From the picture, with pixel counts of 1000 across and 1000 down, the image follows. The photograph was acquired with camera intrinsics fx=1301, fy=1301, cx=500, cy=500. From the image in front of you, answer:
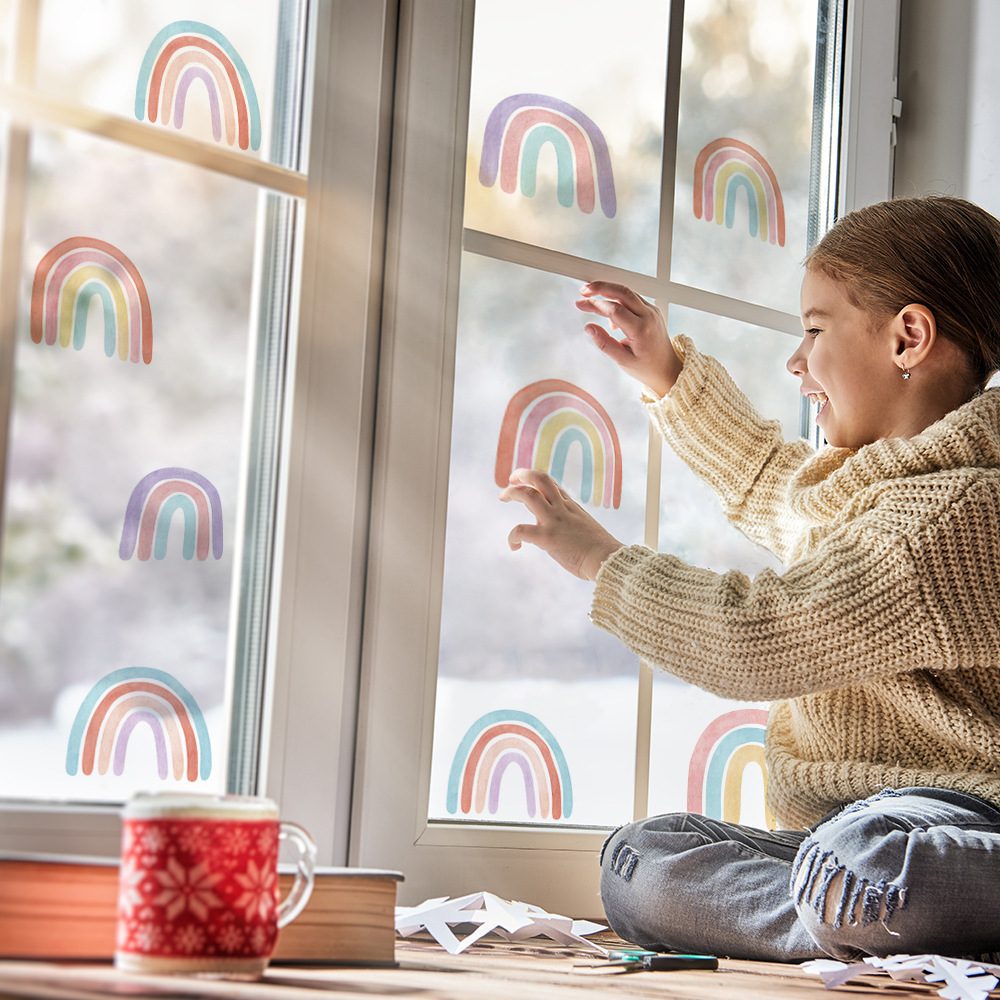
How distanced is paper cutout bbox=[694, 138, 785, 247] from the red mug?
1082 mm

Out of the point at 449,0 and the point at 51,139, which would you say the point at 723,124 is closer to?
the point at 449,0

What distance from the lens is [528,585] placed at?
4.53 ft

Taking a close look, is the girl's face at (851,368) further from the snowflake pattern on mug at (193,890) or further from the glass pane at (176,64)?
the snowflake pattern on mug at (193,890)

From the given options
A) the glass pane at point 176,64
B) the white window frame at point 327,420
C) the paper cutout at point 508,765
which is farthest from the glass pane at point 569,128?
the paper cutout at point 508,765

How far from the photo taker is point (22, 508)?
1075mm

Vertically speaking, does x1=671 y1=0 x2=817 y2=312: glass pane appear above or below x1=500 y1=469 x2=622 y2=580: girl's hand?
above

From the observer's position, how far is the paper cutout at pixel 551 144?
4.52ft

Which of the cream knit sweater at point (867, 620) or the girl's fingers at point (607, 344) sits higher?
the girl's fingers at point (607, 344)

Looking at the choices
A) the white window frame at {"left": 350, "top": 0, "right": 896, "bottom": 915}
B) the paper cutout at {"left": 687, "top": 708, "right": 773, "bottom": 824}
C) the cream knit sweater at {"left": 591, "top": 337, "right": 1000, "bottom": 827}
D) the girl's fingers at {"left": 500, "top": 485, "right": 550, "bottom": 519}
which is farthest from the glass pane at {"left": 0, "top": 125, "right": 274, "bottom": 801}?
the paper cutout at {"left": 687, "top": 708, "right": 773, "bottom": 824}

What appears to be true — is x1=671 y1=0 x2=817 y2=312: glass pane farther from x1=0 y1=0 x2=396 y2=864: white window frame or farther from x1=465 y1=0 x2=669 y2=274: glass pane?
x1=0 y1=0 x2=396 y2=864: white window frame

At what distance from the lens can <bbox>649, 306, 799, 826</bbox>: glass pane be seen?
4.87ft

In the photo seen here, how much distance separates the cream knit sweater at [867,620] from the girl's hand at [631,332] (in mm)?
198

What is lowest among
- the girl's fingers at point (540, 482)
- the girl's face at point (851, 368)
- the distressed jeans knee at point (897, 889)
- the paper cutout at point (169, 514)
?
the distressed jeans knee at point (897, 889)

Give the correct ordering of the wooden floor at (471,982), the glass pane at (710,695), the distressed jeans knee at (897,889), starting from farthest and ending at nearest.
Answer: the glass pane at (710,695) → the distressed jeans knee at (897,889) → the wooden floor at (471,982)
